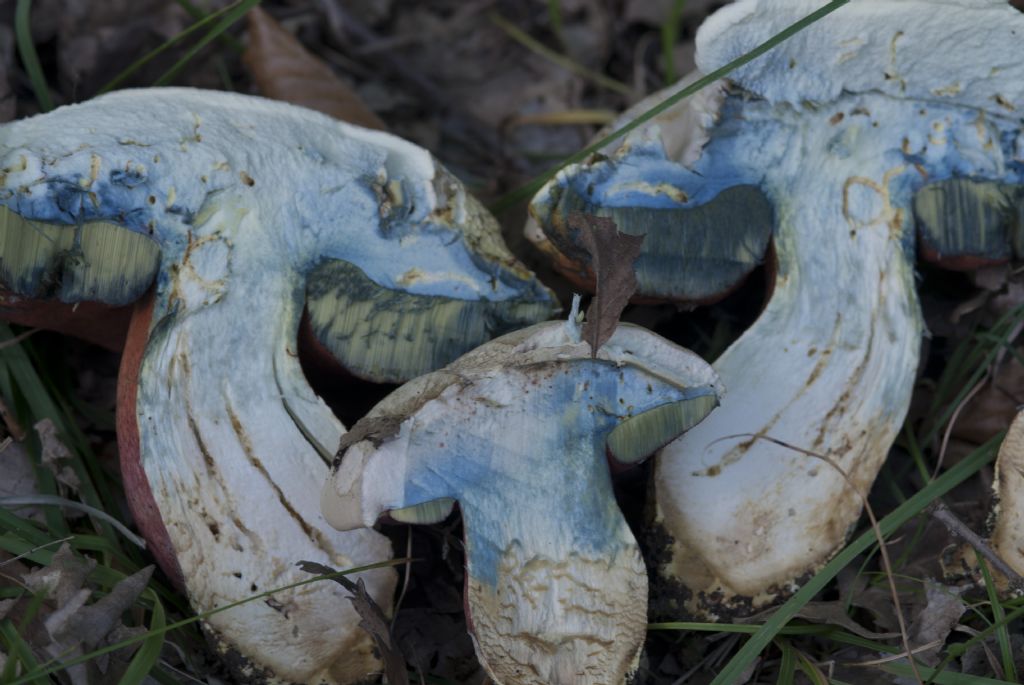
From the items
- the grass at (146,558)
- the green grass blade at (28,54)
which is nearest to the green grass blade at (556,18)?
the grass at (146,558)

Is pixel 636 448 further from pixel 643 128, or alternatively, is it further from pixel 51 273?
pixel 51 273

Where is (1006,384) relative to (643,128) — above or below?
below

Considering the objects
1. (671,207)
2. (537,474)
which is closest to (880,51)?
(671,207)

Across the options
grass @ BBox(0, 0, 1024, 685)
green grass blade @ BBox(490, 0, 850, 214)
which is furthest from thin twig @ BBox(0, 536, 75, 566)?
green grass blade @ BBox(490, 0, 850, 214)

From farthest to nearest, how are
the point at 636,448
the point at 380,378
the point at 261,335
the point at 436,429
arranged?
the point at 380,378, the point at 261,335, the point at 636,448, the point at 436,429

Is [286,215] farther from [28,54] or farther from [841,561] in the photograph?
[841,561]

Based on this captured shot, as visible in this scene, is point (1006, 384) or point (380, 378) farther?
point (1006, 384)

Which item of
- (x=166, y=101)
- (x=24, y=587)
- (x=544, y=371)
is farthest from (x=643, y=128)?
(x=24, y=587)
